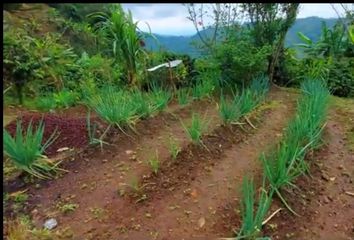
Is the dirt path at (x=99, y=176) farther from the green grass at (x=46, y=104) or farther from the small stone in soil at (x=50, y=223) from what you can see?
the green grass at (x=46, y=104)

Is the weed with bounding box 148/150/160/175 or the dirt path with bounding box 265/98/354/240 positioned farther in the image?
the weed with bounding box 148/150/160/175

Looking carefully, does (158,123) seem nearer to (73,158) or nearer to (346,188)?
(73,158)

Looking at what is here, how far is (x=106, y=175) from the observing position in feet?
8.42

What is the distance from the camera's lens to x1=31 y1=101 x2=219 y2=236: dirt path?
219 cm

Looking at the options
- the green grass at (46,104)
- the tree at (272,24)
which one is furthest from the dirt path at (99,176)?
the tree at (272,24)

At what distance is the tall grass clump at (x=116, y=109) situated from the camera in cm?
293

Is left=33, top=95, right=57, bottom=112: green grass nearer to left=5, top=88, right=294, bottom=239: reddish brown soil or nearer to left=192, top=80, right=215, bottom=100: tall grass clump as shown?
left=5, top=88, right=294, bottom=239: reddish brown soil

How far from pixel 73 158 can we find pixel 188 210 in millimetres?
899

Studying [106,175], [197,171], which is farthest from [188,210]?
[106,175]

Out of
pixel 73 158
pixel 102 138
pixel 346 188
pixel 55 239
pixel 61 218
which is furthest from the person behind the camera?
pixel 102 138

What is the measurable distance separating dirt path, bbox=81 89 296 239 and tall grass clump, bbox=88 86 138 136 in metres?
0.56

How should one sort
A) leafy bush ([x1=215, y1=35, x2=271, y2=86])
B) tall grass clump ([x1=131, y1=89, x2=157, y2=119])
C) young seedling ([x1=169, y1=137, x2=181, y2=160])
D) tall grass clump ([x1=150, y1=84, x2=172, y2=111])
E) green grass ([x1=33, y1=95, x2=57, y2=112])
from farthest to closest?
leafy bush ([x1=215, y1=35, x2=271, y2=86]) → green grass ([x1=33, y1=95, x2=57, y2=112]) → tall grass clump ([x1=150, y1=84, x2=172, y2=111]) → tall grass clump ([x1=131, y1=89, x2=157, y2=119]) → young seedling ([x1=169, y1=137, x2=181, y2=160])

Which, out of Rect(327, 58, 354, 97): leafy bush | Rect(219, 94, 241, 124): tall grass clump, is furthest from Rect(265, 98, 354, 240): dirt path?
Rect(327, 58, 354, 97): leafy bush

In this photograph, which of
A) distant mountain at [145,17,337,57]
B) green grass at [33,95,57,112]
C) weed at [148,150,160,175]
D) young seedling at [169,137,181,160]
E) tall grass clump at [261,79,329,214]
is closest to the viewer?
tall grass clump at [261,79,329,214]
